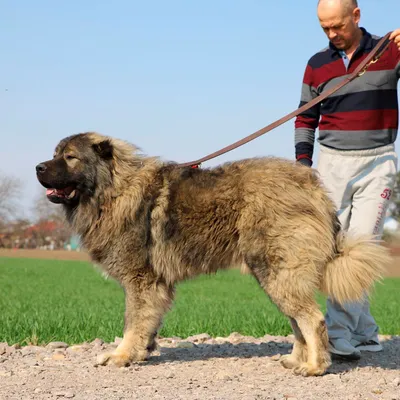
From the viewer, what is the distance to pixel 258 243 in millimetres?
4957

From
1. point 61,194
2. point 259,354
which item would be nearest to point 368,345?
point 259,354

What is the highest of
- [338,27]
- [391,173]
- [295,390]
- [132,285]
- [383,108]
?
[338,27]

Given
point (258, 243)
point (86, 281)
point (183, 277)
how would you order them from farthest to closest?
point (86, 281) → point (183, 277) → point (258, 243)

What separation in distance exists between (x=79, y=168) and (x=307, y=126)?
7.11 ft

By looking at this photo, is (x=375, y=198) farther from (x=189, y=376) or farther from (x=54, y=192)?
(x=54, y=192)

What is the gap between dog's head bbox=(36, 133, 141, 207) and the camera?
16.8ft

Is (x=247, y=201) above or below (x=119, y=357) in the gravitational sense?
above

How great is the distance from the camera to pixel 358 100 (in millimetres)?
5367

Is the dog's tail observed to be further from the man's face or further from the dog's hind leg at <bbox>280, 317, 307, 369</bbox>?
the man's face

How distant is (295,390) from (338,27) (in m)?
3.05

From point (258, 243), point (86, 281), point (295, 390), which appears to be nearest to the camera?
point (295, 390)

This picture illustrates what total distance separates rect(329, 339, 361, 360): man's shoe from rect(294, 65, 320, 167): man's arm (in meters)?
1.66

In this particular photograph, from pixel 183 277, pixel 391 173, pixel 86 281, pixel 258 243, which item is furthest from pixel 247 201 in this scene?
pixel 86 281

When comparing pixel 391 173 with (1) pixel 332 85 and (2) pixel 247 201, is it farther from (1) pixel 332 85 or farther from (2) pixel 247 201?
(2) pixel 247 201
